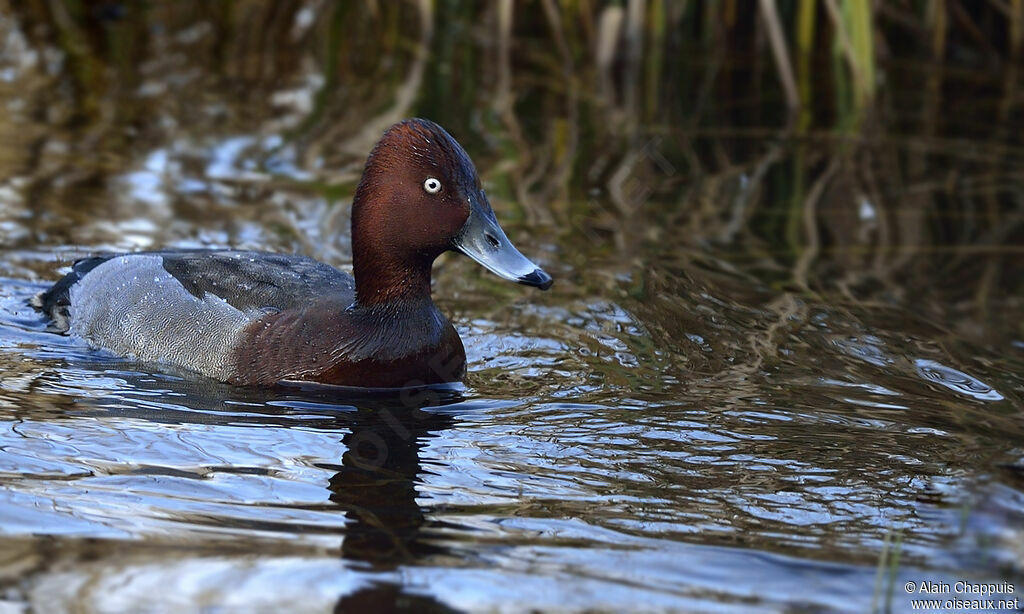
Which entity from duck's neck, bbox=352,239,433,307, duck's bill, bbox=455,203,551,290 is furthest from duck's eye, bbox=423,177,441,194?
duck's neck, bbox=352,239,433,307

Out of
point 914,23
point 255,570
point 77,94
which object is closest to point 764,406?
point 255,570

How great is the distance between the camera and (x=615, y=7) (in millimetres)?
10703

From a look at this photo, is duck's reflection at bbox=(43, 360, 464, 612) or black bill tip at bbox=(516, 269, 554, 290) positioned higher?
black bill tip at bbox=(516, 269, 554, 290)

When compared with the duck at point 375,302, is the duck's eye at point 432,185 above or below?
above

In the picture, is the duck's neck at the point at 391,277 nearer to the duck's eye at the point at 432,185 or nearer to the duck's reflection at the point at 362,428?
the duck's eye at the point at 432,185

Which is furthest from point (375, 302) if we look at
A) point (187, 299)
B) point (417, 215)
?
point (187, 299)

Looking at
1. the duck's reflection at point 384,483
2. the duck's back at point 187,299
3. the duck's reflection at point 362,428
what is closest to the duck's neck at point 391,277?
the duck's back at point 187,299

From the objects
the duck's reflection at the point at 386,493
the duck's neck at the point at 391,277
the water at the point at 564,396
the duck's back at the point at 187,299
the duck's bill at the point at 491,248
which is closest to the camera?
the duck's reflection at the point at 386,493

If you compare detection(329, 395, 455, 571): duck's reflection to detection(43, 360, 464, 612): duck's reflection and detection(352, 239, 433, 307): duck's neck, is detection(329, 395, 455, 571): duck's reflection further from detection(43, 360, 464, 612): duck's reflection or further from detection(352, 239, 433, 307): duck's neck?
detection(352, 239, 433, 307): duck's neck

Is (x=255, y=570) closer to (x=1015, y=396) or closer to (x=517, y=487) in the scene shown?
(x=517, y=487)

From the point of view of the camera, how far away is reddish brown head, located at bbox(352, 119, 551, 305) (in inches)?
226

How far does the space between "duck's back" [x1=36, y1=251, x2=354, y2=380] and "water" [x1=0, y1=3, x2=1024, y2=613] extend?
5.8 inches

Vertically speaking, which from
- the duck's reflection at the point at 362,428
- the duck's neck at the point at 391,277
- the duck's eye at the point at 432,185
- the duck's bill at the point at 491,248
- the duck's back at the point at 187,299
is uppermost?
the duck's eye at the point at 432,185

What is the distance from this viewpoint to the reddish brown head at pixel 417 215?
226 inches
